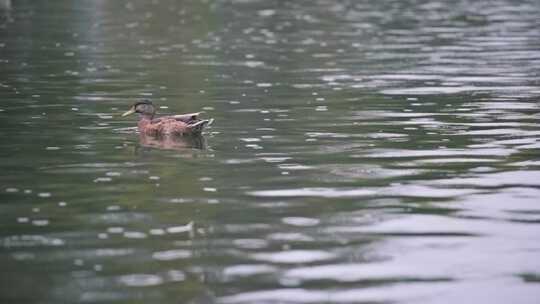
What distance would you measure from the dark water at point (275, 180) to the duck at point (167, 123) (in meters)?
0.30

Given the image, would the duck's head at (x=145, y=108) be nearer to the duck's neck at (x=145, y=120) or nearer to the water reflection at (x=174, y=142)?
the duck's neck at (x=145, y=120)

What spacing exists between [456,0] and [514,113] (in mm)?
52789

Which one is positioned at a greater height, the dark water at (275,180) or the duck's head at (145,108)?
the duck's head at (145,108)

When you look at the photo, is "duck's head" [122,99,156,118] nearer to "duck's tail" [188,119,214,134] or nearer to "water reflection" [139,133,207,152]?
"water reflection" [139,133,207,152]

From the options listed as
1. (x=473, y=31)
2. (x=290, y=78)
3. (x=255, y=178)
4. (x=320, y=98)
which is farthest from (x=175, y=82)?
(x=473, y=31)

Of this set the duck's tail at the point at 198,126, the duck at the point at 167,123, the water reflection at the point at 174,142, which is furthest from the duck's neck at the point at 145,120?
the duck's tail at the point at 198,126

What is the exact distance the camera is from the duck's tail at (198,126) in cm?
2302

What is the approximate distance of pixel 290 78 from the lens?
114 feet

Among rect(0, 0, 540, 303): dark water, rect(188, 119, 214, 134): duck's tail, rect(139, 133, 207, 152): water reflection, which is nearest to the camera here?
rect(0, 0, 540, 303): dark water

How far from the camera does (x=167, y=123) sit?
77.1ft

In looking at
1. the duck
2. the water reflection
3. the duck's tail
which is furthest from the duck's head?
the duck's tail

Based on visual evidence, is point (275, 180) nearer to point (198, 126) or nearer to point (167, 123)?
point (198, 126)

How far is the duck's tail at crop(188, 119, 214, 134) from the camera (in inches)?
906

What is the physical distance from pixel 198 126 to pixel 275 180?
4.61 m
